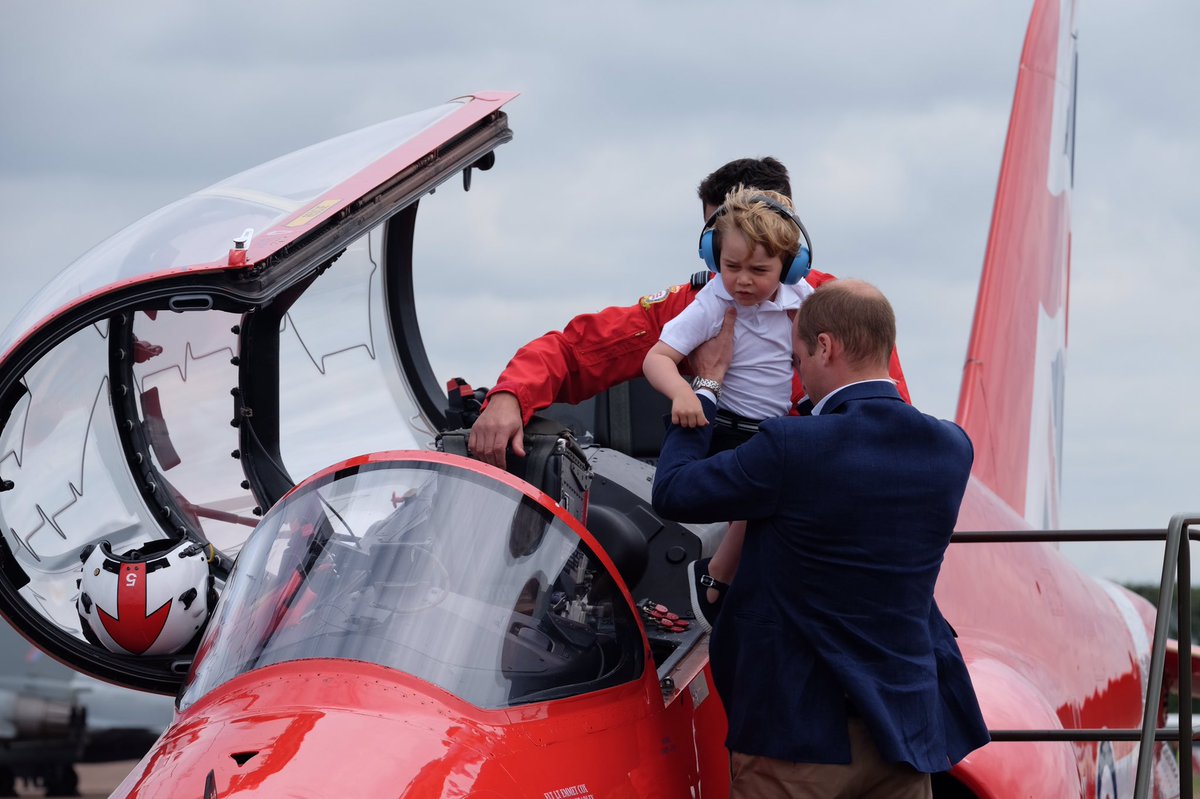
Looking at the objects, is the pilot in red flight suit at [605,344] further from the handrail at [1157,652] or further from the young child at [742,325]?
the handrail at [1157,652]

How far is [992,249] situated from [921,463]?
644cm

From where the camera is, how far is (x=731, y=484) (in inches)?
128

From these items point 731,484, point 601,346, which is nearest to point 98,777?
point 601,346

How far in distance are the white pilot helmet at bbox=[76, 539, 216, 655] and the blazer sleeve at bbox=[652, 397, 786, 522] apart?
72.1 inches

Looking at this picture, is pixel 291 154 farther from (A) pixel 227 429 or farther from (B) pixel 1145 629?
(B) pixel 1145 629

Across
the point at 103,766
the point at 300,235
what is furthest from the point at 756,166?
the point at 103,766

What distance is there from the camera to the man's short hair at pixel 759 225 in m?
3.72

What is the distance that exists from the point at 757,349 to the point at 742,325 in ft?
→ 0.27

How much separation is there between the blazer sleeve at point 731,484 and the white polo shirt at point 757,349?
0.61m

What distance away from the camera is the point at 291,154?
211 inches

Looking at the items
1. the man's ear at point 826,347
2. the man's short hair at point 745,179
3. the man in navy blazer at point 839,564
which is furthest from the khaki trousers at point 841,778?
the man's short hair at point 745,179

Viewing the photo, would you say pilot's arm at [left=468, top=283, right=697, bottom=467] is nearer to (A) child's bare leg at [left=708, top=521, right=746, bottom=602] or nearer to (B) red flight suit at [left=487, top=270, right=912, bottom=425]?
(B) red flight suit at [left=487, top=270, right=912, bottom=425]

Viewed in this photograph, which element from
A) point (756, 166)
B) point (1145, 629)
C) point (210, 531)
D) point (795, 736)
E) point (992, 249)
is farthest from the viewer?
point (992, 249)

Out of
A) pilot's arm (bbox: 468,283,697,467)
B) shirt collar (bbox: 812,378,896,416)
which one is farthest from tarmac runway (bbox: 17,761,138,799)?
shirt collar (bbox: 812,378,896,416)
